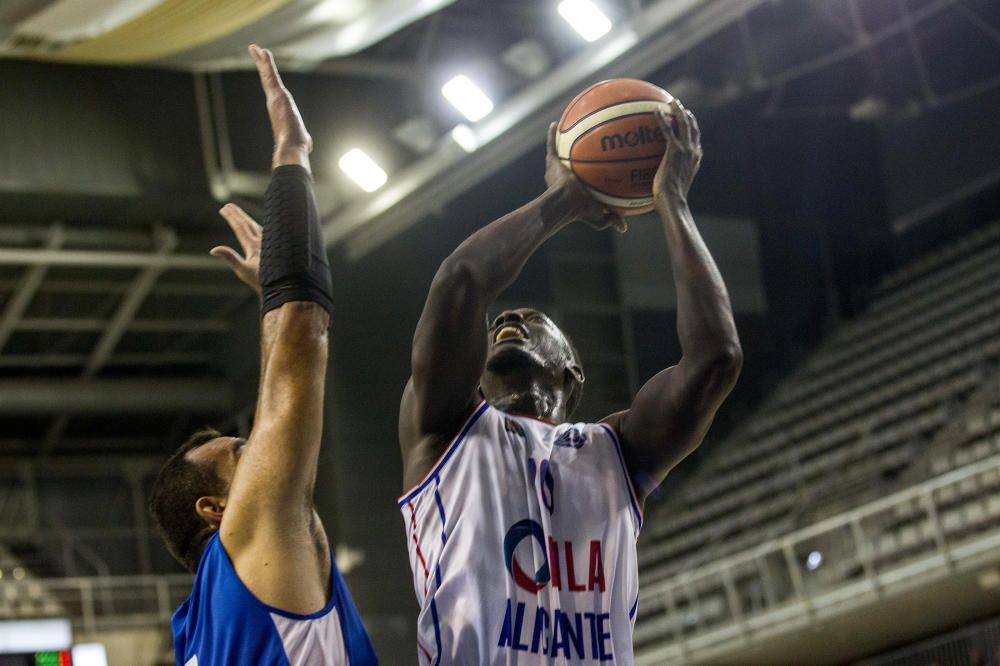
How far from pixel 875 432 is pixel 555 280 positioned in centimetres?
363

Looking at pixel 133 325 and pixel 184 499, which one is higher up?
pixel 133 325

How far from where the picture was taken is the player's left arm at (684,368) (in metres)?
2.94

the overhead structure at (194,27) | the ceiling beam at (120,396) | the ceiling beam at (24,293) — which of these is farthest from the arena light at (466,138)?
the ceiling beam at (120,396)

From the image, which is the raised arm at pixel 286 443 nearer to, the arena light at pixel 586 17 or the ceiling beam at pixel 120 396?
the arena light at pixel 586 17

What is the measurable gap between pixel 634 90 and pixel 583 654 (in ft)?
4.54

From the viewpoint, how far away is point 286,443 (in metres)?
2.38

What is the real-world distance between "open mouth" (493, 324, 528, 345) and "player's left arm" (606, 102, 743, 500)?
0.89 feet

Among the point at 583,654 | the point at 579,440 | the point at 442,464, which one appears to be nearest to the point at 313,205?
the point at 442,464

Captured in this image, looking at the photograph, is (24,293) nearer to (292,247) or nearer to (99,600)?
(99,600)

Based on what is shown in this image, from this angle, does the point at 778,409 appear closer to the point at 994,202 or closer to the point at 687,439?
the point at 994,202

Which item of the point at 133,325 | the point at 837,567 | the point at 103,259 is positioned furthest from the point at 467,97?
the point at 133,325

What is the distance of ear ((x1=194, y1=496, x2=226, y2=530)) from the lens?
2.70 meters

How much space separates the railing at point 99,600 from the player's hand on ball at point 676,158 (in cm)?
1301

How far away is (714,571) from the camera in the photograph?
12008 mm
